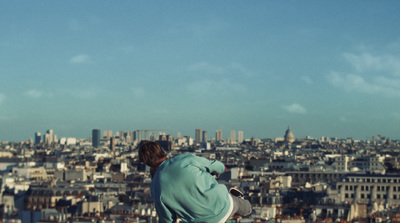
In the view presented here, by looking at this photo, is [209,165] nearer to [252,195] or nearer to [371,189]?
[252,195]

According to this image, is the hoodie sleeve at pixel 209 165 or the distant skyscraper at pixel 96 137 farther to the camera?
the distant skyscraper at pixel 96 137

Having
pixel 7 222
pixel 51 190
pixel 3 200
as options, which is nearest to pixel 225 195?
pixel 7 222

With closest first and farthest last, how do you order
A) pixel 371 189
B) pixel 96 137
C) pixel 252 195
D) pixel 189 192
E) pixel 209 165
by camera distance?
1. pixel 189 192
2. pixel 209 165
3. pixel 252 195
4. pixel 371 189
5. pixel 96 137

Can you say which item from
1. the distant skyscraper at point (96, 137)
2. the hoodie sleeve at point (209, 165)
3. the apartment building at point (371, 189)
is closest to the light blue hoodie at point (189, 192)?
the hoodie sleeve at point (209, 165)

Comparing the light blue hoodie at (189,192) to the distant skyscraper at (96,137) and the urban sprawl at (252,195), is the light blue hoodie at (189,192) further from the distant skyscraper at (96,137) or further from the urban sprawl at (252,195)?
the distant skyscraper at (96,137)

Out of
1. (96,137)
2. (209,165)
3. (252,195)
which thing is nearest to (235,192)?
(209,165)

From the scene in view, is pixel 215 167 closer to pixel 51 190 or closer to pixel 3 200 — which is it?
pixel 3 200
